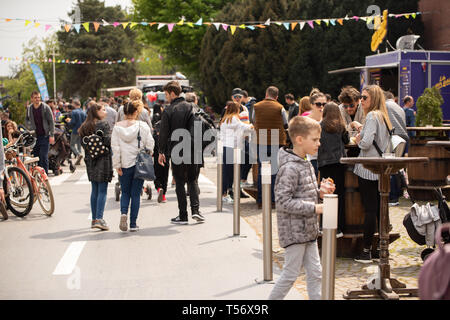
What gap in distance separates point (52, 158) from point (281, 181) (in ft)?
43.4

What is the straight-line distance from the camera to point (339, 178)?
7.16 metres

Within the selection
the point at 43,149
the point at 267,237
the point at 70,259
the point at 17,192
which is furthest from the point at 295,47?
the point at 267,237

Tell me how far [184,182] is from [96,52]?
70.7 m


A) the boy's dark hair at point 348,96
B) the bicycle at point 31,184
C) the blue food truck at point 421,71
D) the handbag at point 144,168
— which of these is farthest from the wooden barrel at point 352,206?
the blue food truck at point 421,71

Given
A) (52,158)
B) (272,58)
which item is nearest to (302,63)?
(272,58)

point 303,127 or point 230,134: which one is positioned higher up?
point 303,127

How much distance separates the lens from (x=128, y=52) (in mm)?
78750

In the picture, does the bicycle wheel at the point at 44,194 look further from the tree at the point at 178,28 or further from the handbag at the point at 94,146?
the tree at the point at 178,28

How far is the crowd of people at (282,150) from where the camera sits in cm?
470

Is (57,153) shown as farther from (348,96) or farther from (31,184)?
(348,96)

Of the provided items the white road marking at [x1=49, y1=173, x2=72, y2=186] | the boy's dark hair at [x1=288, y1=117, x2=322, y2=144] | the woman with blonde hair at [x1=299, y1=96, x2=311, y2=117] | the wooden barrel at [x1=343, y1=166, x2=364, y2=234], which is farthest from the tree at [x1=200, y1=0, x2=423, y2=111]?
the boy's dark hair at [x1=288, y1=117, x2=322, y2=144]

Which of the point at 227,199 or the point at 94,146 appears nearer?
the point at 94,146
